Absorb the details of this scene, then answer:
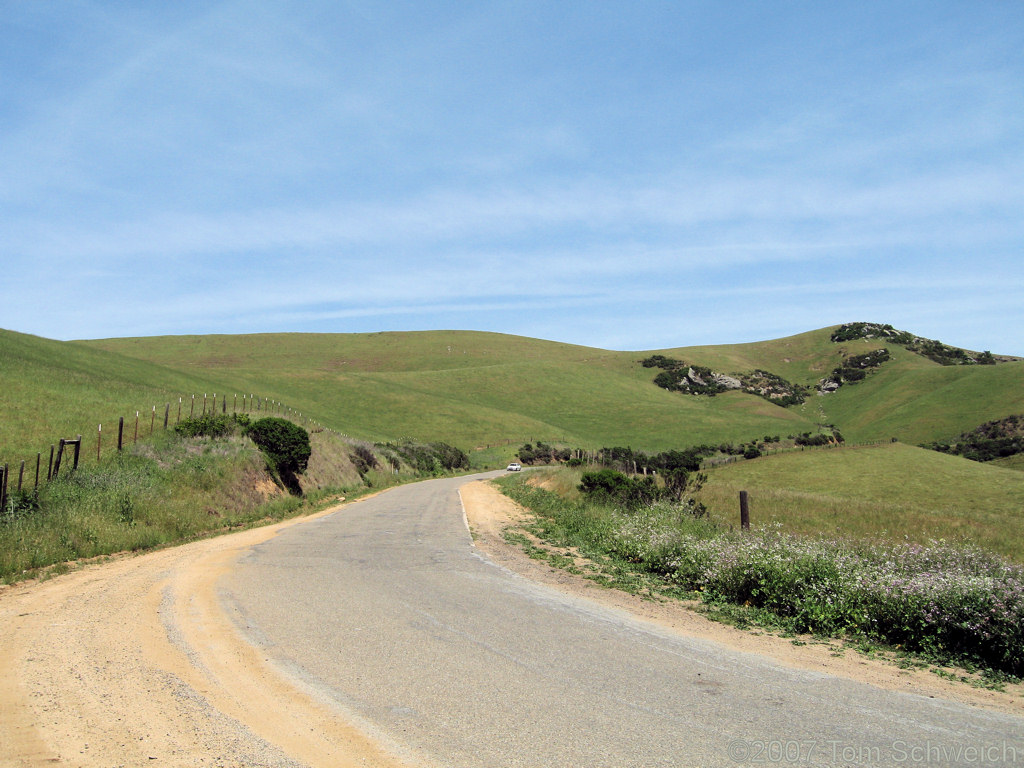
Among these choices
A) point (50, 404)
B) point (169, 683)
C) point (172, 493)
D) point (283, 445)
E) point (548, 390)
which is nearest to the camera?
point (169, 683)

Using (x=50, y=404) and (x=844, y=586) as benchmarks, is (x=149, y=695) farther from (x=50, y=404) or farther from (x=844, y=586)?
(x=50, y=404)

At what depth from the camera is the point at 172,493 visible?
1842 centimetres

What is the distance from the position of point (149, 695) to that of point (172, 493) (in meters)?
14.8

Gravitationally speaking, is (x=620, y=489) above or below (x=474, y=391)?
below

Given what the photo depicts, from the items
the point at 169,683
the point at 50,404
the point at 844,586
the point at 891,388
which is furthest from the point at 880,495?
the point at 891,388

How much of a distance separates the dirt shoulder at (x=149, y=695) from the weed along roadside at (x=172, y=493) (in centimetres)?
412

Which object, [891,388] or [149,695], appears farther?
[891,388]

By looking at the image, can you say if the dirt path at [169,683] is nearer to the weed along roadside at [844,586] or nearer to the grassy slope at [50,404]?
the weed along roadside at [844,586]

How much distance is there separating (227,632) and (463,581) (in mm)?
4059

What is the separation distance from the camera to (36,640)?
693 cm

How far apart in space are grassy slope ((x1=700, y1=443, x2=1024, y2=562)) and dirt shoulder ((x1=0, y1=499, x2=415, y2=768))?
Answer: 544 inches

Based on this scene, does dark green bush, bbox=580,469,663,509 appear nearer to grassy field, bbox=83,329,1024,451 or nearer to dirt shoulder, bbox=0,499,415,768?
dirt shoulder, bbox=0,499,415,768

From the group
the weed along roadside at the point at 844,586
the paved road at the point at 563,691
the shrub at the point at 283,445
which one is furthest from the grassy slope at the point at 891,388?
the paved road at the point at 563,691

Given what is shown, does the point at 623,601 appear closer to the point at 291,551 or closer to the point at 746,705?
the point at 746,705
